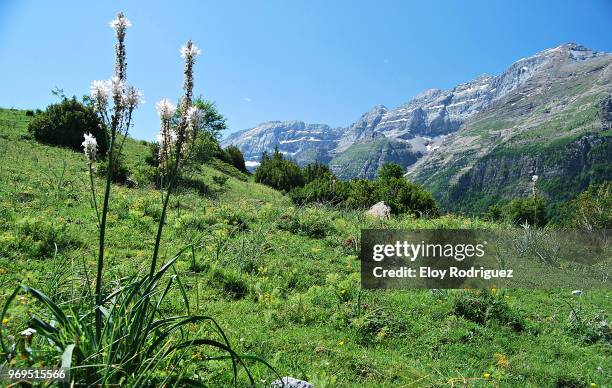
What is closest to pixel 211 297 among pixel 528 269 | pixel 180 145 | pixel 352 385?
pixel 352 385

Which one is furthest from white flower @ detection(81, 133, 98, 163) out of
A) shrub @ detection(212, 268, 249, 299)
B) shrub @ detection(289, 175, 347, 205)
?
shrub @ detection(289, 175, 347, 205)

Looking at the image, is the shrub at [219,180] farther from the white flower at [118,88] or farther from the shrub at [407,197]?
the white flower at [118,88]

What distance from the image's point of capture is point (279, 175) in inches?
1587

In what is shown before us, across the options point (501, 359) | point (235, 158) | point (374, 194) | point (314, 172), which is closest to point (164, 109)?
point (501, 359)

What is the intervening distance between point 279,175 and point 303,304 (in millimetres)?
33169

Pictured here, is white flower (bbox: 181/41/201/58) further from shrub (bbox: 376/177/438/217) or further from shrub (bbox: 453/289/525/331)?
shrub (bbox: 376/177/438/217)

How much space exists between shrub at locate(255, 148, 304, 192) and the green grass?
2656 cm

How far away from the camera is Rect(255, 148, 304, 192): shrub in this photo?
4016cm

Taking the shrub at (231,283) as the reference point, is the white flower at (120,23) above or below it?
above

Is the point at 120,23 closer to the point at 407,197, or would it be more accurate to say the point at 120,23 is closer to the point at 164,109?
the point at 164,109

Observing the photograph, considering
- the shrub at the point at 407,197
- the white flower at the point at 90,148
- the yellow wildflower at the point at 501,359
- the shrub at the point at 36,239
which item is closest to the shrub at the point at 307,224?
the shrub at the point at 36,239

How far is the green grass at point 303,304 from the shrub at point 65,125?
1543 centimetres

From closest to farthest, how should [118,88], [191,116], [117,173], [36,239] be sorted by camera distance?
[118,88]
[191,116]
[36,239]
[117,173]

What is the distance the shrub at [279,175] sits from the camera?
40156 mm
